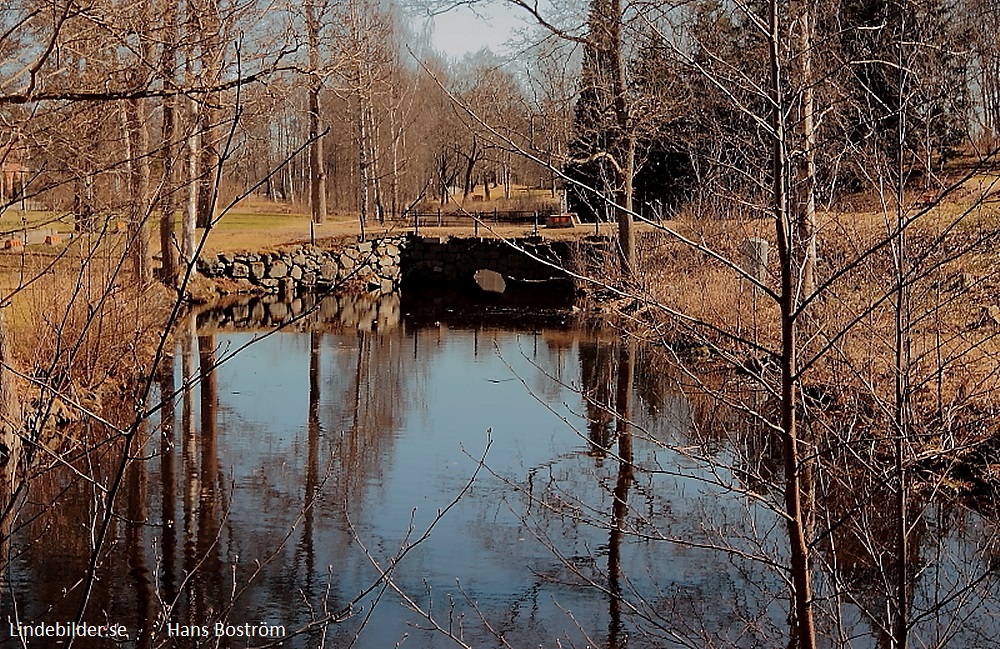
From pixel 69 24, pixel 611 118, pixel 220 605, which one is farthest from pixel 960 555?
pixel 611 118

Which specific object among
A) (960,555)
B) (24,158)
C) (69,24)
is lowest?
(960,555)

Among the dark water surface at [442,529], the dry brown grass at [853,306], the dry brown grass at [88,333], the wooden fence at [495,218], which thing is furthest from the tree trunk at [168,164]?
the wooden fence at [495,218]

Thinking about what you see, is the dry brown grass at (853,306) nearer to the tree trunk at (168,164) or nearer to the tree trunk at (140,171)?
the tree trunk at (168,164)

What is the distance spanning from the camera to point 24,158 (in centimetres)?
536

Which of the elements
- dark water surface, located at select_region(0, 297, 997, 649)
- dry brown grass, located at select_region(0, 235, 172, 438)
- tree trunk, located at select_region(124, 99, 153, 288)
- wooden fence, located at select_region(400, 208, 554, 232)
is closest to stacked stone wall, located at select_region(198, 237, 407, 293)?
wooden fence, located at select_region(400, 208, 554, 232)

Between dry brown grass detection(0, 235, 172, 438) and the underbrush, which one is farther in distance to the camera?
dry brown grass detection(0, 235, 172, 438)

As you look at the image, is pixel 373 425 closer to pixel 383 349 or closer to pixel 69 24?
pixel 383 349

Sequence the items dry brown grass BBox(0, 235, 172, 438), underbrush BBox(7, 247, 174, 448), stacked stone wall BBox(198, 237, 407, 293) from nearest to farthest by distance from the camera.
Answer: underbrush BBox(7, 247, 174, 448)
dry brown grass BBox(0, 235, 172, 438)
stacked stone wall BBox(198, 237, 407, 293)

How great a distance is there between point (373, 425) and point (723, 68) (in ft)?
30.7

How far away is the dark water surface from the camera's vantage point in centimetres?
629

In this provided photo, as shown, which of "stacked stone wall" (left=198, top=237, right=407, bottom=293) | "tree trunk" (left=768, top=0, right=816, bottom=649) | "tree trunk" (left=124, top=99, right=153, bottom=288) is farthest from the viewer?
"stacked stone wall" (left=198, top=237, right=407, bottom=293)

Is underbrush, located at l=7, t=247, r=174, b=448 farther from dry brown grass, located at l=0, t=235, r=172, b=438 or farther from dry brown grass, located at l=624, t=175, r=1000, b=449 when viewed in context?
dry brown grass, located at l=624, t=175, r=1000, b=449

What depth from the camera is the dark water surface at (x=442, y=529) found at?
20.6ft

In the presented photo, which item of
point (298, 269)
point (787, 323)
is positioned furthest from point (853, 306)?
point (298, 269)
